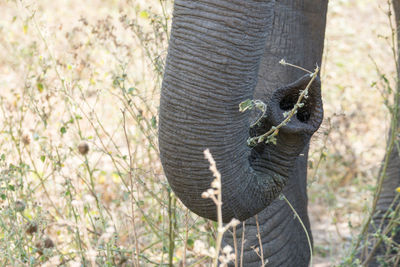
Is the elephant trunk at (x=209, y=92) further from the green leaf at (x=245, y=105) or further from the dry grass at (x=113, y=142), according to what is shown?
the dry grass at (x=113, y=142)

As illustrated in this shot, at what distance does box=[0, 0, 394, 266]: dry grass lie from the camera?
266 centimetres

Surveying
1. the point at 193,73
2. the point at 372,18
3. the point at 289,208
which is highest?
the point at 372,18

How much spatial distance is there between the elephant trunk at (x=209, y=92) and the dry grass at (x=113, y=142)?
277 mm

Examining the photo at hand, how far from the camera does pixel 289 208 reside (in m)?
2.59

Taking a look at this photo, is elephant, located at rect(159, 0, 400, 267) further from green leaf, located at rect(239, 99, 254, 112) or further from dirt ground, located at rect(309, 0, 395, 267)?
dirt ground, located at rect(309, 0, 395, 267)

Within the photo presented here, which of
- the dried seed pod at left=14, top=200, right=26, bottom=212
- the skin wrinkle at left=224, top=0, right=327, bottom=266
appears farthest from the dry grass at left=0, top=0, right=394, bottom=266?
the skin wrinkle at left=224, top=0, right=327, bottom=266

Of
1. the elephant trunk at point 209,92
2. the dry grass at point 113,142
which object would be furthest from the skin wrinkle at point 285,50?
the elephant trunk at point 209,92

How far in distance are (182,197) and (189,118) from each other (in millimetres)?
267

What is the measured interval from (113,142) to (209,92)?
1112 millimetres

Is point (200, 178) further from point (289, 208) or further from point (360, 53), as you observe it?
point (360, 53)

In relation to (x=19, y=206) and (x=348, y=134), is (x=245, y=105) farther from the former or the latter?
(x=348, y=134)

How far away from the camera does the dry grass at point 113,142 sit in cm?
266

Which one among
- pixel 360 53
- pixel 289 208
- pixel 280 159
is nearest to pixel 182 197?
pixel 280 159

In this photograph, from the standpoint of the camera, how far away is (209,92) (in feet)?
5.65
